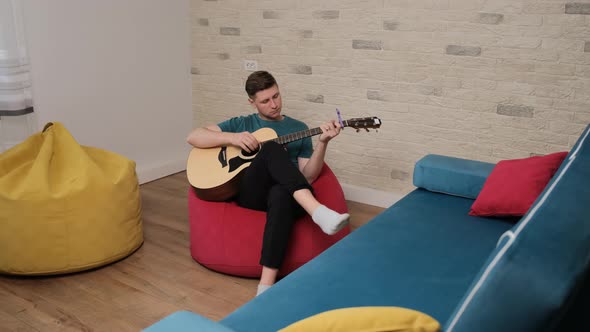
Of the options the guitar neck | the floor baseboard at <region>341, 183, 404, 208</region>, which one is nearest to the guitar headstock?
the guitar neck

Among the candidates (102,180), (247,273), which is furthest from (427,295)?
(102,180)

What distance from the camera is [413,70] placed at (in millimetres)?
3314

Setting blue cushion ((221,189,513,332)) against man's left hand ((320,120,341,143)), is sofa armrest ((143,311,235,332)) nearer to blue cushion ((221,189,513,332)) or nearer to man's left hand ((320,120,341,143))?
blue cushion ((221,189,513,332))

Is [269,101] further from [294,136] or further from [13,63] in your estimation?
[13,63]

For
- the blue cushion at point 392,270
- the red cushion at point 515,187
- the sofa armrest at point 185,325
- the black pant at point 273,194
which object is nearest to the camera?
the sofa armrest at point 185,325

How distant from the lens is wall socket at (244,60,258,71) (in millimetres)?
3957

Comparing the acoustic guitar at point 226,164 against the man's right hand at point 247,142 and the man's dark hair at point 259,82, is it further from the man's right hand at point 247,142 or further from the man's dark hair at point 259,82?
Answer: the man's dark hair at point 259,82

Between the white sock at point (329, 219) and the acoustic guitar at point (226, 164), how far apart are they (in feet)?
1.49

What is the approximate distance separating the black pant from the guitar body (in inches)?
2.3

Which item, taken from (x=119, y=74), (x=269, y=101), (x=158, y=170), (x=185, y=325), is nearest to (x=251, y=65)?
(x=119, y=74)

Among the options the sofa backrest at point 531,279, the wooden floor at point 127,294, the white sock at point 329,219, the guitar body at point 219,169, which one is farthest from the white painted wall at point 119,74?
the sofa backrest at point 531,279

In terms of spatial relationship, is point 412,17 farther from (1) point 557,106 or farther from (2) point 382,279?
(2) point 382,279

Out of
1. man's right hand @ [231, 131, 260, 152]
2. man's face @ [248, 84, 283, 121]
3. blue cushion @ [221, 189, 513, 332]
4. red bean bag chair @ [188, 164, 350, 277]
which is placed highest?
man's face @ [248, 84, 283, 121]

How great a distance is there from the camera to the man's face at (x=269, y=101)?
273cm
